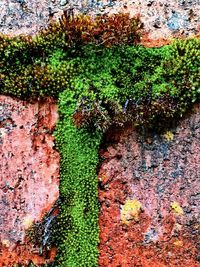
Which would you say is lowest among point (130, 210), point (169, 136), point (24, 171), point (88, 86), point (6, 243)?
point (6, 243)

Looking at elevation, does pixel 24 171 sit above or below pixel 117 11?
below

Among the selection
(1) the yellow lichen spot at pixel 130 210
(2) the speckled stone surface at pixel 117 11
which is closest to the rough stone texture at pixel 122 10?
(2) the speckled stone surface at pixel 117 11

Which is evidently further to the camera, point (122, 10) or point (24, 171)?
point (122, 10)

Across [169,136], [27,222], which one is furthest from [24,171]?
[169,136]

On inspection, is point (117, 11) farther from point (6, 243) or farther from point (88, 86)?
point (6, 243)

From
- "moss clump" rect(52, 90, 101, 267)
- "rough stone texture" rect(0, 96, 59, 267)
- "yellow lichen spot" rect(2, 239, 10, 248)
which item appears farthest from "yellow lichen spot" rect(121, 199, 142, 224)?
"yellow lichen spot" rect(2, 239, 10, 248)

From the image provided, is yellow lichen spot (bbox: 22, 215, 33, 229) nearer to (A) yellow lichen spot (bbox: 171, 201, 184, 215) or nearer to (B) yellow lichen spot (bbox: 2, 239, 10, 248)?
(B) yellow lichen spot (bbox: 2, 239, 10, 248)
